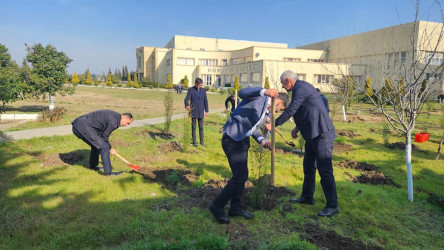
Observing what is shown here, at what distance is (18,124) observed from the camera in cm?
985

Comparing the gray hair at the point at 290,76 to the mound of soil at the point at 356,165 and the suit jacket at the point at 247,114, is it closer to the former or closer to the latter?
the suit jacket at the point at 247,114

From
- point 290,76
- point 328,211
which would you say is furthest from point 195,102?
point 328,211

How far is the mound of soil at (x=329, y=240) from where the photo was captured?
3.18 meters

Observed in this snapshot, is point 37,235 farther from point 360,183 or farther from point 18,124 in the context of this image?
point 18,124

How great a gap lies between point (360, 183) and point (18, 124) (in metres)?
10.8

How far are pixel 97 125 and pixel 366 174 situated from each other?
542 cm

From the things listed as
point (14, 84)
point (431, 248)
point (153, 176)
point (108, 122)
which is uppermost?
point (14, 84)

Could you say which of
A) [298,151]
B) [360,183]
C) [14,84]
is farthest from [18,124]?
[360,183]

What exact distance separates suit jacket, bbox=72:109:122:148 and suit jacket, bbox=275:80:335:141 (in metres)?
2.93

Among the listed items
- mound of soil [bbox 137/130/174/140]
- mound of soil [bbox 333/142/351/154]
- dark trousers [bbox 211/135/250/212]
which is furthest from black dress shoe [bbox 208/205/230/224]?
mound of soil [bbox 137/130/174/140]

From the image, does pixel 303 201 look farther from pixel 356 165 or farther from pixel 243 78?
pixel 243 78

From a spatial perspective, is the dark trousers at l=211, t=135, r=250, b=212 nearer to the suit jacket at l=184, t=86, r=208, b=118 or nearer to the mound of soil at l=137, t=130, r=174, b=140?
the suit jacket at l=184, t=86, r=208, b=118

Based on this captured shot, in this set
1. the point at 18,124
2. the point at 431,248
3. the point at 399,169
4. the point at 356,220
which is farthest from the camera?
the point at 18,124

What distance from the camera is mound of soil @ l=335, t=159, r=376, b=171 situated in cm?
645
